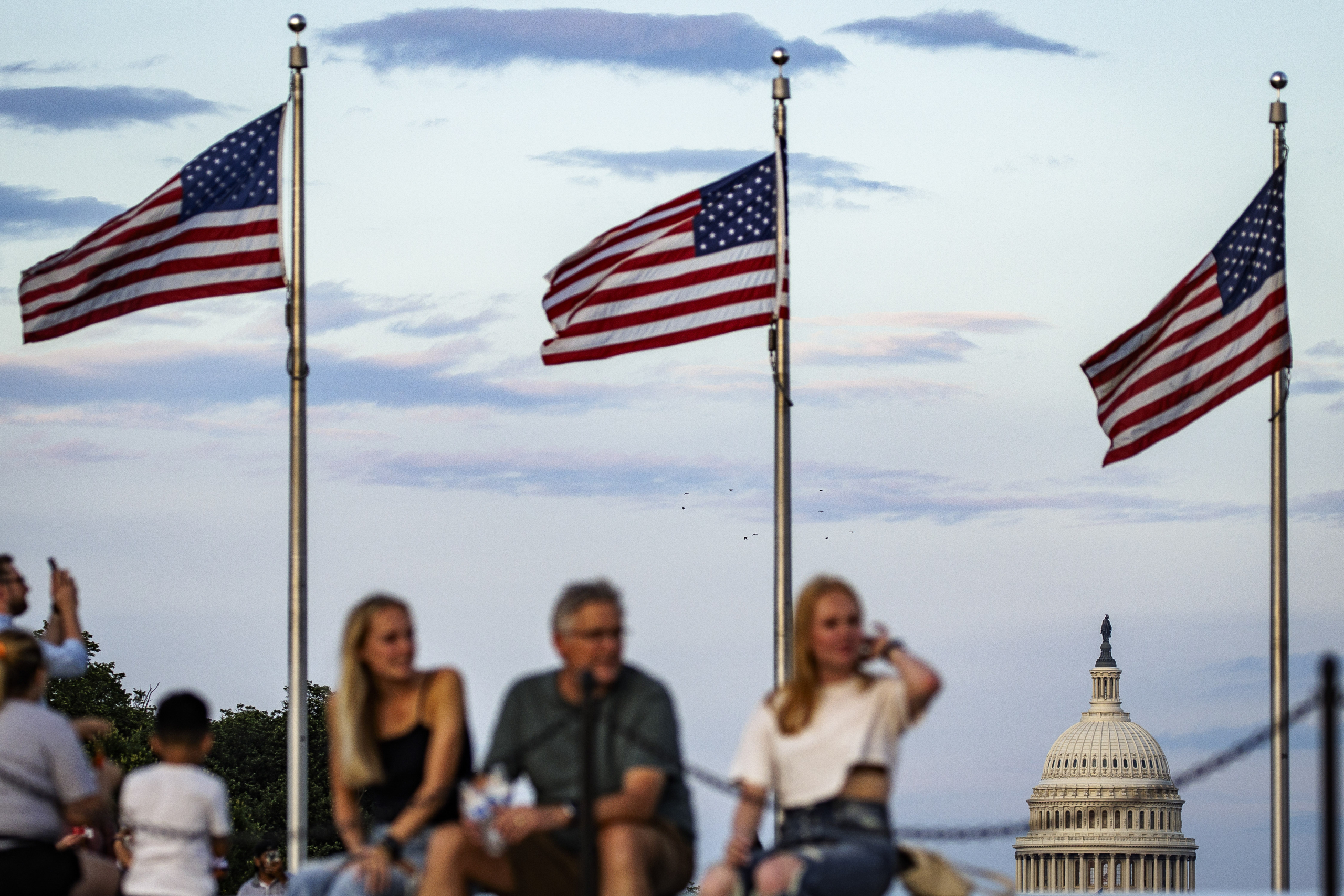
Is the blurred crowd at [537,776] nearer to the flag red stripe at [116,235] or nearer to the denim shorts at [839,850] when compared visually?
the denim shorts at [839,850]

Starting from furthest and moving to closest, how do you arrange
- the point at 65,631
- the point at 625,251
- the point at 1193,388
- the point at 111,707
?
the point at 111,707, the point at 1193,388, the point at 625,251, the point at 65,631

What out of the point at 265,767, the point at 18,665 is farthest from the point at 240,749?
the point at 18,665

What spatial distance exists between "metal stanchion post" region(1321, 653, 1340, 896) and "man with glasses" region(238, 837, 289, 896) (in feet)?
38.8

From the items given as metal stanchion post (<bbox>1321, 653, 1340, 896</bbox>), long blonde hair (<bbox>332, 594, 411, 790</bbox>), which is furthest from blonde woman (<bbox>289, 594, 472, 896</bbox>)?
metal stanchion post (<bbox>1321, 653, 1340, 896</bbox>)

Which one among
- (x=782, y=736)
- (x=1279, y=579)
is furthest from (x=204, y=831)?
(x=1279, y=579)

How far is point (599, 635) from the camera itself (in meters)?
10.8

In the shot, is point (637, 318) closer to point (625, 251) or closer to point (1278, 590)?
point (625, 251)

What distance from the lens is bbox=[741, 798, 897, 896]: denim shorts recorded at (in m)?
10.5

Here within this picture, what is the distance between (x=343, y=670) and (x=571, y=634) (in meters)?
1.14

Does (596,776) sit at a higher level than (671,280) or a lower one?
lower

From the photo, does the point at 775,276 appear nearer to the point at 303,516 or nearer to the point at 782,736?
the point at 303,516

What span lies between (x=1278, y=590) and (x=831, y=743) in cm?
1128

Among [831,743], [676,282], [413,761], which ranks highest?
[676,282]

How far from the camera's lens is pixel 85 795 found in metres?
11.5
